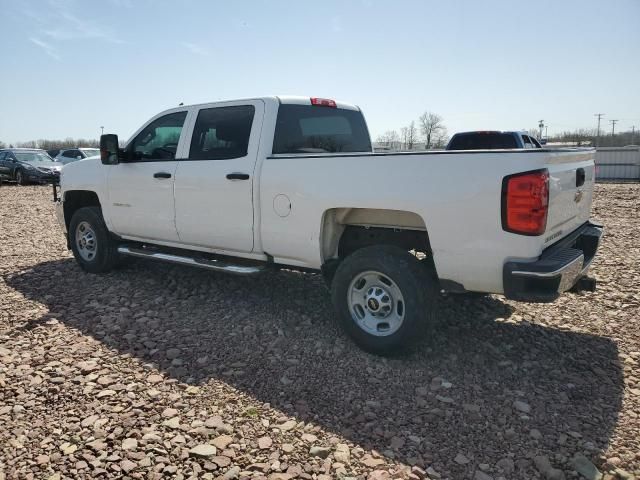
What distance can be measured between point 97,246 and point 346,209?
12.0 ft

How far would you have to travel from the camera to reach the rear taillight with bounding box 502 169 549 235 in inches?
122

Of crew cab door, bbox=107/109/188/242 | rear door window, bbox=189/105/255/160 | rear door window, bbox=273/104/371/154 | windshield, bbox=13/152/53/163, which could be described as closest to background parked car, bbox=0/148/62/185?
windshield, bbox=13/152/53/163

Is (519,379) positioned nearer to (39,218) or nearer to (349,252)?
(349,252)

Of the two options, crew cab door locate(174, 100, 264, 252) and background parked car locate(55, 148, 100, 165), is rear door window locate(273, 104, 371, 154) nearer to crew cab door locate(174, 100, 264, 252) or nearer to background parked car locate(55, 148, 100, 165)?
crew cab door locate(174, 100, 264, 252)

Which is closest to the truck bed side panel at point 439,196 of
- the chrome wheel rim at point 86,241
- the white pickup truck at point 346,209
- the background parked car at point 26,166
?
the white pickup truck at point 346,209

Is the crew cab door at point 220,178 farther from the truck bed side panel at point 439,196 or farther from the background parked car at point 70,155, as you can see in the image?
the background parked car at point 70,155

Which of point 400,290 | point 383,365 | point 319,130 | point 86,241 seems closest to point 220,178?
point 319,130

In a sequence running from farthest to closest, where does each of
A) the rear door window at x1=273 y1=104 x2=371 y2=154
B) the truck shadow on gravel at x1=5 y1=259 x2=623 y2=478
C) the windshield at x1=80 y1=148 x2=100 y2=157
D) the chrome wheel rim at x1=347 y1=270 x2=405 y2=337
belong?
the windshield at x1=80 y1=148 x2=100 y2=157
the rear door window at x1=273 y1=104 x2=371 y2=154
the chrome wheel rim at x1=347 y1=270 x2=405 y2=337
the truck shadow on gravel at x1=5 y1=259 x2=623 y2=478

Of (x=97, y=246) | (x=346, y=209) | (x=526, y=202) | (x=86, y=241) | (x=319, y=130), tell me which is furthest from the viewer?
(x=86, y=241)

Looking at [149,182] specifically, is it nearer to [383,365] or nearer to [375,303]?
[375,303]

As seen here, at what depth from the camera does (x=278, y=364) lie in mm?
3838

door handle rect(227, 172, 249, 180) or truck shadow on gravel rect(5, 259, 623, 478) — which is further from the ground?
door handle rect(227, 172, 249, 180)

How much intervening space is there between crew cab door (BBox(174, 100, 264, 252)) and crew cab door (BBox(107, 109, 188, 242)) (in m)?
0.20

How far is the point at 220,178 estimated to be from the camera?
467 centimetres
